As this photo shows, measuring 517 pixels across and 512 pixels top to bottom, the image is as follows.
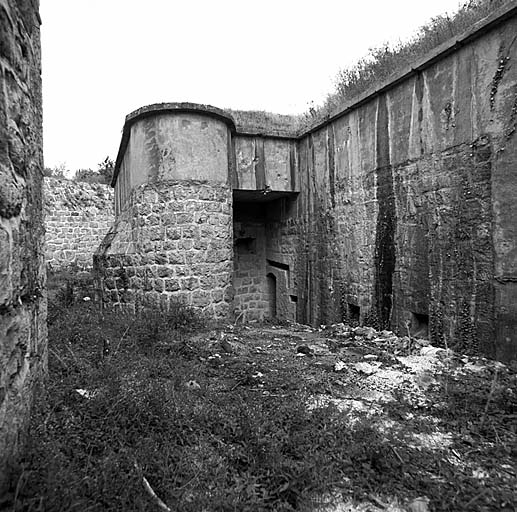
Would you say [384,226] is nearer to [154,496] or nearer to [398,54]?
[398,54]

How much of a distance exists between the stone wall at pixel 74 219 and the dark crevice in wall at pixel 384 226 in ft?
37.1

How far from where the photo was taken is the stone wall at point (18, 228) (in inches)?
57.4

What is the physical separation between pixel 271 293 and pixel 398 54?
237 inches

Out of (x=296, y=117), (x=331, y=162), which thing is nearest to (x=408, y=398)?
(x=331, y=162)

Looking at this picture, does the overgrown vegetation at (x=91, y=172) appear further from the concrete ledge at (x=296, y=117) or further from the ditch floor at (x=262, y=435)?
the ditch floor at (x=262, y=435)

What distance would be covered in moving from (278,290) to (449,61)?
236 inches

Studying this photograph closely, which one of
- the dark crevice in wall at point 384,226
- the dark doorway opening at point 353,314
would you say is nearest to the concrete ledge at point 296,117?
the dark crevice in wall at point 384,226

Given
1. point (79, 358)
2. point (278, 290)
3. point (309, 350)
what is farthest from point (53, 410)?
point (278, 290)

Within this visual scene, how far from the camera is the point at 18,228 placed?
1.70 meters

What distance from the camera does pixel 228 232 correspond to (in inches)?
252

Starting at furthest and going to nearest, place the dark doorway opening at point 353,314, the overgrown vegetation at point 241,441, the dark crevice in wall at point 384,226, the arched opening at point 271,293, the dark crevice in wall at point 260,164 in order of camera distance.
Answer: the arched opening at point 271,293, the dark crevice in wall at point 260,164, the dark doorway opening at point 353,314, the dark crevice in wall at point 384,226, the overgrown vegetation at point 241,441

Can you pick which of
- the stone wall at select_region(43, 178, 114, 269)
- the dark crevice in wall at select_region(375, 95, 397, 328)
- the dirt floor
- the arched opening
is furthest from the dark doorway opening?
the stone wall at select_region(43, 178, 114, 269)


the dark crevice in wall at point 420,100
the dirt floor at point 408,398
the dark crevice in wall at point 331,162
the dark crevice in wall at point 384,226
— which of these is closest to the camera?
the dirt floor at point 408,398

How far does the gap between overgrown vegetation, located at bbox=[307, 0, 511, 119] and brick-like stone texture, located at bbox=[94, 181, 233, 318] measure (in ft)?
10.2
